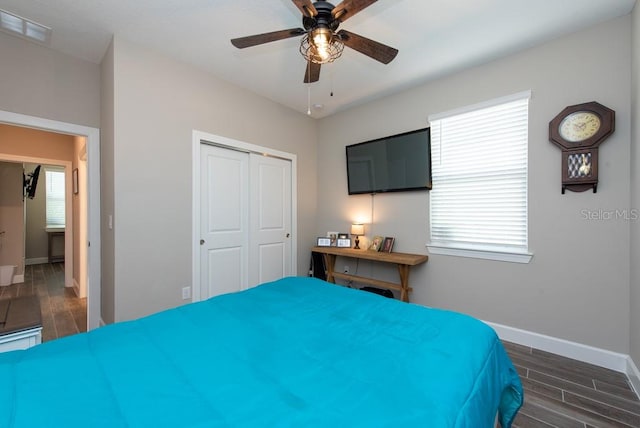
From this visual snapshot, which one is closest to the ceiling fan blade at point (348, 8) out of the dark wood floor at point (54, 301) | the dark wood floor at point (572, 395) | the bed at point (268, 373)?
the bed at point (268, 373)

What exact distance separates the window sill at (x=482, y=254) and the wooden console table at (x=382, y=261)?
16cm

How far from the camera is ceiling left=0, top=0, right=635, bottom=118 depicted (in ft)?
6.52

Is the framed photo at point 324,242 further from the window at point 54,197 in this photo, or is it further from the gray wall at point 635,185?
the window at point 54,197

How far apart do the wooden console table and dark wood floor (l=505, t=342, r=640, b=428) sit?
1.11 meters

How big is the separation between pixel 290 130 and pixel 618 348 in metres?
3.99

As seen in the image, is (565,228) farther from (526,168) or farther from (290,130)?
(290,130)

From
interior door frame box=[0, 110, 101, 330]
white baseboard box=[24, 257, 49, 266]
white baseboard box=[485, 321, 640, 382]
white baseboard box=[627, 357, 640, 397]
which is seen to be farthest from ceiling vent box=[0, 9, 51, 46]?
white baseboard box=[24, 257, 49, 266]

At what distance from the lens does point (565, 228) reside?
231 centimetres

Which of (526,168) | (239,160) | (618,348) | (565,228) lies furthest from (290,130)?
(618,348)

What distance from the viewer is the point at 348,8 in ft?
5.02

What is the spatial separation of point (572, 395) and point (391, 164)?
253 centimetres

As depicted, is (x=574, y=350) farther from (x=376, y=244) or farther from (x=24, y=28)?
(x=24, y=28)

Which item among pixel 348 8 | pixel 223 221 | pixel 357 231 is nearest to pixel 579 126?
pixel 348 8

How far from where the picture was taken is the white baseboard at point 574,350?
206 cm
